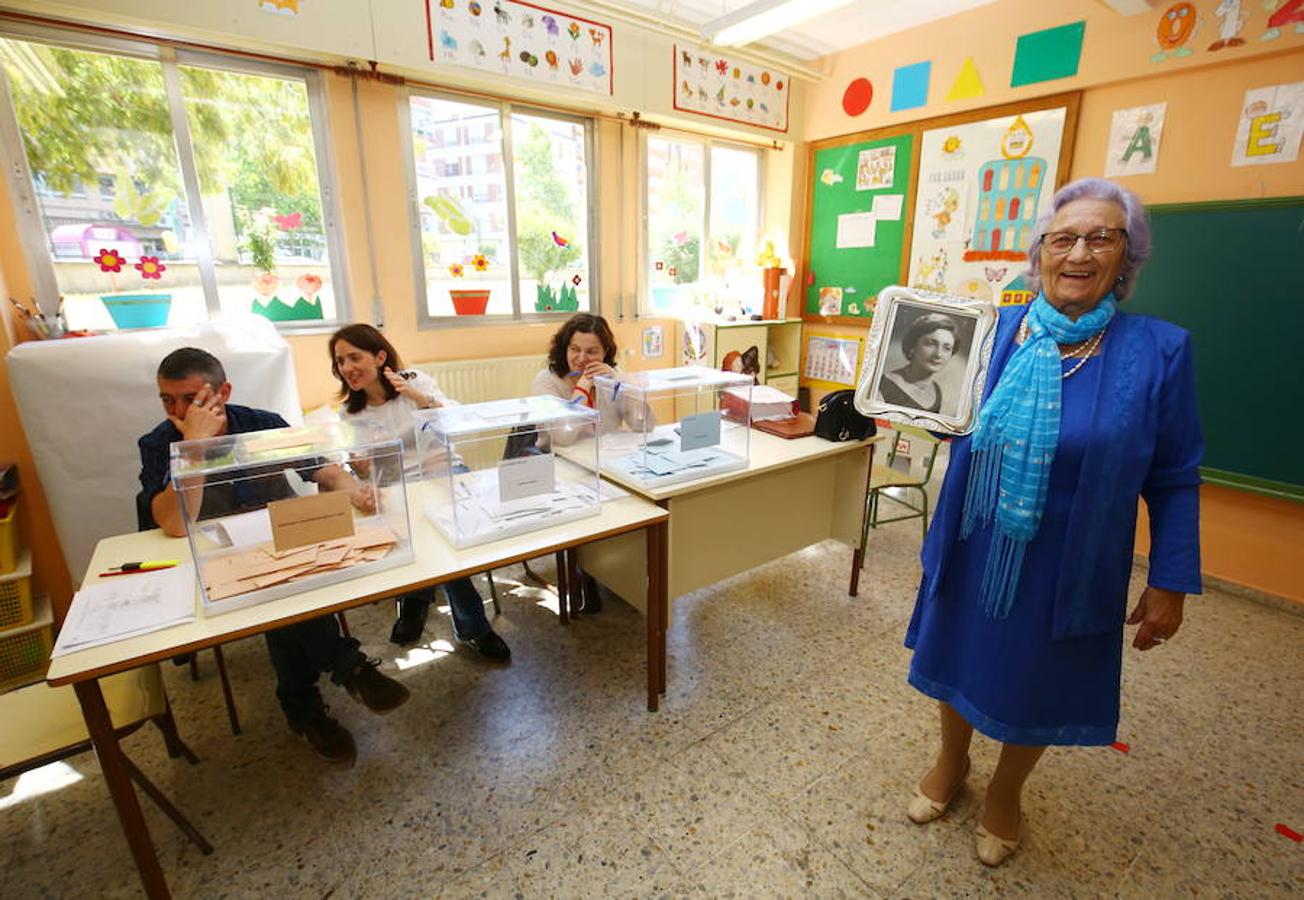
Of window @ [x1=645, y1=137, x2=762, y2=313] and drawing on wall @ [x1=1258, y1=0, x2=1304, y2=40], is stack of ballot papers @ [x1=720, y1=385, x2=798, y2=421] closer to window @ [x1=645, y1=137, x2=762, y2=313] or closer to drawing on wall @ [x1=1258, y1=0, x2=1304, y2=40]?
window @ [x1=645, y1=137, x2=762, y2=313]

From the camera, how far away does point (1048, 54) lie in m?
3.09

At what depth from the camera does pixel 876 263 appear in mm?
4066

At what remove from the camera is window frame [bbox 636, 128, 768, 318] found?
4.02 m

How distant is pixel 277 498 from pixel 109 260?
6.51 feet

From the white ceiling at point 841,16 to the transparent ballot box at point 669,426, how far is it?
216 cm

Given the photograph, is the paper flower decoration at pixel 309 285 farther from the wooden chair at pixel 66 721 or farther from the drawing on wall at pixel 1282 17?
the drawing on wall at pixel 1282 17

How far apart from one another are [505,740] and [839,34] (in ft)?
14.2

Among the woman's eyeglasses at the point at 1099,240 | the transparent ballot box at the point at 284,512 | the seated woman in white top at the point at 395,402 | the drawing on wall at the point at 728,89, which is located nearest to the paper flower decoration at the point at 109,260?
the seated woman in white top at the point at 395,402

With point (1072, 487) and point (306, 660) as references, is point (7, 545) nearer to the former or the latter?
point (306, 660)

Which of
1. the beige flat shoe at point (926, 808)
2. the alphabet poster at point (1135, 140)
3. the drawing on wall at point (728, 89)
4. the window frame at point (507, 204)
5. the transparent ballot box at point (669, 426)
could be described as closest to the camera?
the beige flat shoe at point (926, 808)

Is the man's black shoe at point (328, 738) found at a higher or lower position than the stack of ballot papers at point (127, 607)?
lower

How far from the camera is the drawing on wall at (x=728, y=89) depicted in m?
3.74

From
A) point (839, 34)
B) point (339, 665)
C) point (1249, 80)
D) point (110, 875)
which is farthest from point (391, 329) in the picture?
point (1249, 80)

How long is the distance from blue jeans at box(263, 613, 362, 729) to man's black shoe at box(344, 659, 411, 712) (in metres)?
0.03
